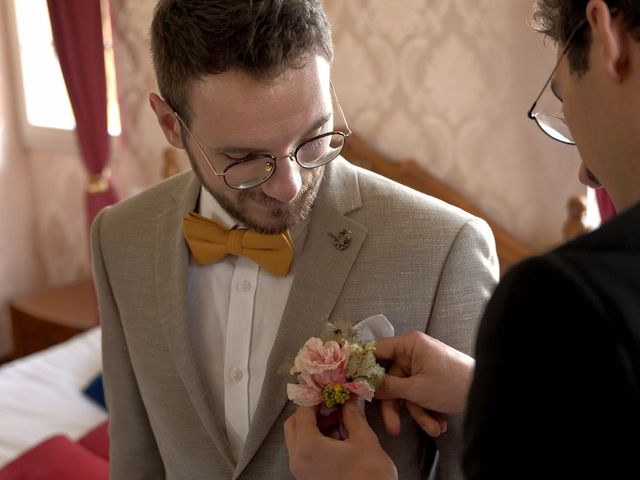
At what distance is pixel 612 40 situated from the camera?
2.64 feet

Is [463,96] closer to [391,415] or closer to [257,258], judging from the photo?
[257,258]

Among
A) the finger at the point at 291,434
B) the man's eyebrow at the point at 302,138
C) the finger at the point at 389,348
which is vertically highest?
the man's eyebrow at the point at 302,138

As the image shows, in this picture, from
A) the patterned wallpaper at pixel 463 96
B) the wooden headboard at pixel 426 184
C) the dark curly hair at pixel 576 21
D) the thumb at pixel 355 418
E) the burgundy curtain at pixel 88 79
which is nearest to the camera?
the dark curly hair at pixel 576 21

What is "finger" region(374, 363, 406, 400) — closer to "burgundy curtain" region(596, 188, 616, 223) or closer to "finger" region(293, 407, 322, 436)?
"finger" region(293, 407, 322, 436)

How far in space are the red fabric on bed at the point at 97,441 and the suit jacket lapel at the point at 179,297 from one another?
4.12ft

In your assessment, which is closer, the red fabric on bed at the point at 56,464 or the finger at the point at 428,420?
the finger at the point at 428,420

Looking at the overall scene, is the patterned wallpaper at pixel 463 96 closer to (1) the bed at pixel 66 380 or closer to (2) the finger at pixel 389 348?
(1) the bed at pixel 66 380

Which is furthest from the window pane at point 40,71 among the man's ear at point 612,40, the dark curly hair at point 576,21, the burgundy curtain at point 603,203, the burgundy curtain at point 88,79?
the man's ear at point 612,40

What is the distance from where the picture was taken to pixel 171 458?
1.51 meters

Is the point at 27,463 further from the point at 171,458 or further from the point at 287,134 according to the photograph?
the point at 287,134

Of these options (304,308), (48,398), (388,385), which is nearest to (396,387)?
(388,385)

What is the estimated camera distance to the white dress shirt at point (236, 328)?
143cm

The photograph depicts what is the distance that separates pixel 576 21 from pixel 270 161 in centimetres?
60

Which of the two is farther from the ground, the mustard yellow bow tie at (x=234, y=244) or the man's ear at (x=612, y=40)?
the man's ear at (x=612, y=40)
